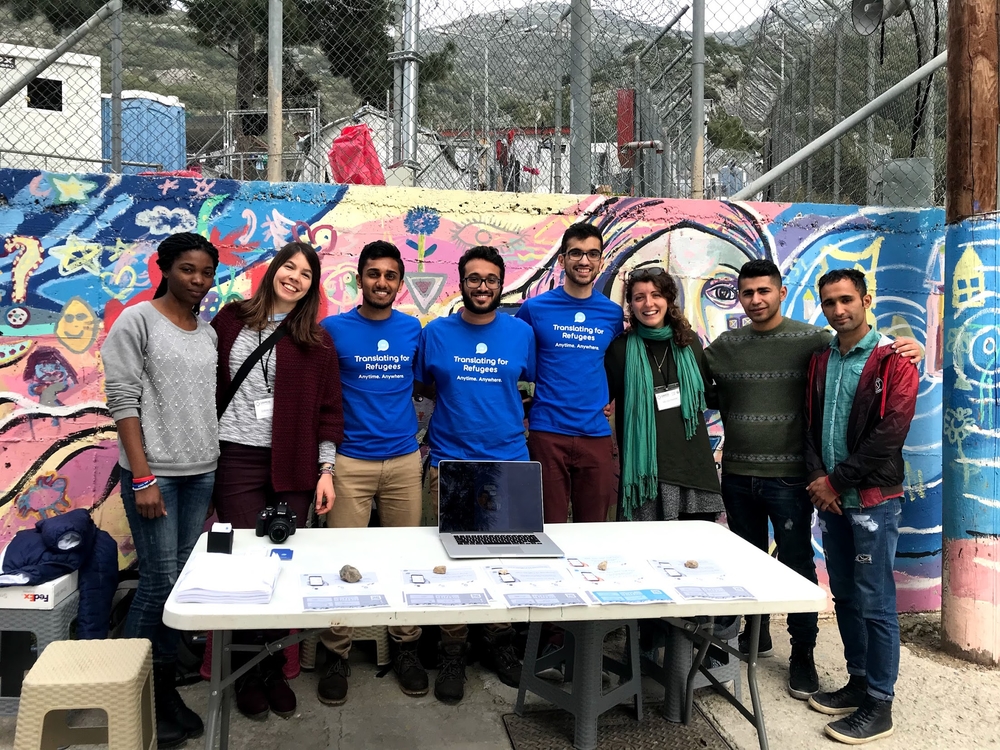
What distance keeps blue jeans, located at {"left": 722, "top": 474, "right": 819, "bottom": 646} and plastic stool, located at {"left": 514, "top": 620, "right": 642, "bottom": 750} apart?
793mm

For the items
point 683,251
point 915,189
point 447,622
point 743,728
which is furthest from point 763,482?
point 915,189

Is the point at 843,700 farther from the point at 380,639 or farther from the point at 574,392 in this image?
the point at 380,639

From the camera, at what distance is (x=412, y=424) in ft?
11.9

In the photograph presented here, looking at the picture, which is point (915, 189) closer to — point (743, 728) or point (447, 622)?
point (743, 728)

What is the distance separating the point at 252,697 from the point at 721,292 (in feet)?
10.7

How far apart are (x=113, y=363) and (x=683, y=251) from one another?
3.09 meters

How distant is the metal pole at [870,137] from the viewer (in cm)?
506

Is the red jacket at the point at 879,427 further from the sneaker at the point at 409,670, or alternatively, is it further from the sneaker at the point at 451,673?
the sneaker at the point at 409,670

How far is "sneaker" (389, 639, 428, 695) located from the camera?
3574 mm

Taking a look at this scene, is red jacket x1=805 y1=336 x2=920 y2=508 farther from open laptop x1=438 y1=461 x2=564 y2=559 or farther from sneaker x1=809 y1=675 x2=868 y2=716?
open laptop x1=438 y1=461 x2=564 y2=559

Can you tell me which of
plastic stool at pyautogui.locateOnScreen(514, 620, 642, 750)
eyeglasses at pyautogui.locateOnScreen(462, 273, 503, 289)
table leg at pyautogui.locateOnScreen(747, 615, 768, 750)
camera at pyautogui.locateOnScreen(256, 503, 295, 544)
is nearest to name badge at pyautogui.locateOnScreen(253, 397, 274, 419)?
camera at pyautogui.locateOnScreen(256, 503, 295, 544)

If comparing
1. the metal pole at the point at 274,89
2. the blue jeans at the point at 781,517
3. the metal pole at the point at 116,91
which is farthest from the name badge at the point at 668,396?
the metal pole at the point at 116,91

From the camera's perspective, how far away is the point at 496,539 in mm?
3010

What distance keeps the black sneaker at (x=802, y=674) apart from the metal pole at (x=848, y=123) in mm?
2517
